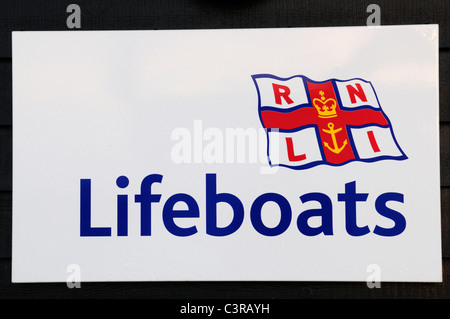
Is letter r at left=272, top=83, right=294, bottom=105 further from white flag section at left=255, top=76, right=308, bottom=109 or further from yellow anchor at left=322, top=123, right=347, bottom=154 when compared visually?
yellow anchor at left=322, top=123, right=347, bottom=154

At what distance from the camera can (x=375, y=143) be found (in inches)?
44.4

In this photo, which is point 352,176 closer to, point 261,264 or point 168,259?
point 261,264

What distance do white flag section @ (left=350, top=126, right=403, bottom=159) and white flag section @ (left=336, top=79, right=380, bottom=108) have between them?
6cm

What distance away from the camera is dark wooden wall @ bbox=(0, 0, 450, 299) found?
45.4 inches

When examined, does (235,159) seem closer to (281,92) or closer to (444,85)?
(281,92)

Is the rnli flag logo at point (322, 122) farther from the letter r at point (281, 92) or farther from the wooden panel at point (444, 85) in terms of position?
the wooden panel at point (444, 85)

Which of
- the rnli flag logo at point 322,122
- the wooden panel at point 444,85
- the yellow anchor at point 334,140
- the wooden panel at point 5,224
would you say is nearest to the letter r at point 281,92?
the rnli flag logo at point 322,122

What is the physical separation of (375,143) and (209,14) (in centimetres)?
47

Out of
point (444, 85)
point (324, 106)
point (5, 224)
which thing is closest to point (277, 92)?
point (324, 106)

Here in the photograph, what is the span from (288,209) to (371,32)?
438 millimetres

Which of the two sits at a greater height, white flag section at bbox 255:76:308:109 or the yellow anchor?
white flag section at bbox 255:76:308:109

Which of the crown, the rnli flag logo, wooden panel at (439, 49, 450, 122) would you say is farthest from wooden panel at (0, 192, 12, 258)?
wooden panel at (439, 49, 450, 122)

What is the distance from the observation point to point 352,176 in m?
1.13
